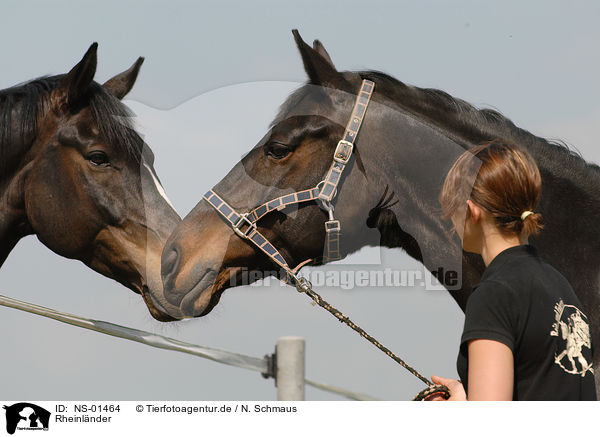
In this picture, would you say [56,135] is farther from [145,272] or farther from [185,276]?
[185,276]

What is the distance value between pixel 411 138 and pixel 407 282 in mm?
951

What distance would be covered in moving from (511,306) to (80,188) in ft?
11.0

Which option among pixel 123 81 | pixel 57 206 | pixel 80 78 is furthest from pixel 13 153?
pixel 123 81

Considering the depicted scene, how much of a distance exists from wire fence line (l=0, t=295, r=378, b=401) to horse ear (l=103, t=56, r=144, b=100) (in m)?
2.17

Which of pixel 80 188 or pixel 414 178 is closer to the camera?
pixel 414 178

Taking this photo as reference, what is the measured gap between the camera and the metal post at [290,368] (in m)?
2.59

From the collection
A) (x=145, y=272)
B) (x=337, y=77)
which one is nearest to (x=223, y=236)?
(x=145, y=272)

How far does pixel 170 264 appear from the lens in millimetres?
3818

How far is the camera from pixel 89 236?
432 cm

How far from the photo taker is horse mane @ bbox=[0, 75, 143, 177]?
4.27m

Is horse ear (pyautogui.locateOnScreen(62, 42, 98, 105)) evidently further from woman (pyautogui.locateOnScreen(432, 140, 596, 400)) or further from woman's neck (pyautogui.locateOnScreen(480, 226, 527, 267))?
woman's neck (pyautogui.locateOnScreen(480, 226, 527, 267))

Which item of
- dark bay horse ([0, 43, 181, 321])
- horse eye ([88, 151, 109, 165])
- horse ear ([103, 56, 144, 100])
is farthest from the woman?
horse ear ([103, 56, 144, 100])
